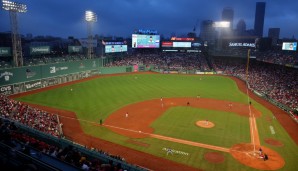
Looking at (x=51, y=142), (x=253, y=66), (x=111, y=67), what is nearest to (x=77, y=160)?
(x=51, y=142)

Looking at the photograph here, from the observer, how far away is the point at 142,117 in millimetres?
30109

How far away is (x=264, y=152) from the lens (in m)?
21.4

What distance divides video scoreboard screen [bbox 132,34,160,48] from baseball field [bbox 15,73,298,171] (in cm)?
3259

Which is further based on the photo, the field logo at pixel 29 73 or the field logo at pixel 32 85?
the field logo at pixel 32 85

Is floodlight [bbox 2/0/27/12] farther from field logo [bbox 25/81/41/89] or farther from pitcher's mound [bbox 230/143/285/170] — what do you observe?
pitcher's mound [bbox 230/143/285/170]

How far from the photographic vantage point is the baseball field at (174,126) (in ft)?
66.3

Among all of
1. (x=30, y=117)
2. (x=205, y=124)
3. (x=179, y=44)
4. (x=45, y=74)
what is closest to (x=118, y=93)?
(x=45, y=74)

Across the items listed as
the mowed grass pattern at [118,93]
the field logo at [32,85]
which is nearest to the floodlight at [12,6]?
the field logo at [32,85]

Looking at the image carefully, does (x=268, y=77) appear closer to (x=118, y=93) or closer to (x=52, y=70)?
(x=118, y=93)

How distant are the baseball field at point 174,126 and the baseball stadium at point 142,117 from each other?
10 cm

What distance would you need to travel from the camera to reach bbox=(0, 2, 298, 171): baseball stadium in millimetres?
15455

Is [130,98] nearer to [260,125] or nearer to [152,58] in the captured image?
[260,125]

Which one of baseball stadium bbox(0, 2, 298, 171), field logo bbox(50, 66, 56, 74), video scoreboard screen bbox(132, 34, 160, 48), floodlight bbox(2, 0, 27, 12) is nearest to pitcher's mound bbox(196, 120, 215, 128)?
baseball stadium bbox(0, 2, 298, 171)

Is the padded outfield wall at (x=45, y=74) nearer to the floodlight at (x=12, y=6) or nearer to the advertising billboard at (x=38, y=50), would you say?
the advertising billboard at (x=38, y=50)
